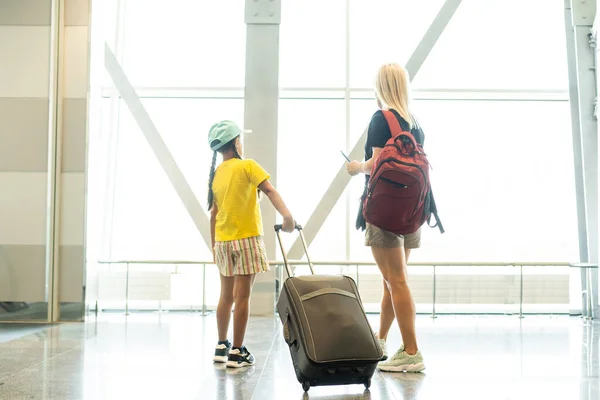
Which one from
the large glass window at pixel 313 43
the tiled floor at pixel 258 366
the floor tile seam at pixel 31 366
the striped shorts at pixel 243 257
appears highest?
the large glass window at pixel 313 43

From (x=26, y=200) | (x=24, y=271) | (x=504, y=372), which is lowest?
(x=504, y=372)

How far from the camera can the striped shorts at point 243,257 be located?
4328 millimetres

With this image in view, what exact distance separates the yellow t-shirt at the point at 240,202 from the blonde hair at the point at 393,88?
0.84m

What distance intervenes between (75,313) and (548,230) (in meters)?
6.34

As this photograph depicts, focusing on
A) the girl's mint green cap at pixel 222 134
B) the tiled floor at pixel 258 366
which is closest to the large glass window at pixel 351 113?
the tiled floor at pixel 258 366

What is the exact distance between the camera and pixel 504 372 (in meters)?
4.23

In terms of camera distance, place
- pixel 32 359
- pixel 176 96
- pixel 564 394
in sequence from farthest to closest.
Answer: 1. pixel 176 96
2. pixel 32 359
3. pixel 564 394

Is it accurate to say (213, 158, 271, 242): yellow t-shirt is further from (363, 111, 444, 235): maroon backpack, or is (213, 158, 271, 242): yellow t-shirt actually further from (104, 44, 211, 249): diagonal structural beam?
(104, 44, 211, 249): diagonal structural beam

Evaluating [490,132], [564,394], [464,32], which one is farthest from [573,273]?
[564,394]

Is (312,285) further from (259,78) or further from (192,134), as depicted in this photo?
(192,134)

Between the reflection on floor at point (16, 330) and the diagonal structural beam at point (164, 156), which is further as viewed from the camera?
the diagonal structural beam at point (164, 156)

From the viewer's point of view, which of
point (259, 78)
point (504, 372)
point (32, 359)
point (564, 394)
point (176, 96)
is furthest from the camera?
point (176, 96)

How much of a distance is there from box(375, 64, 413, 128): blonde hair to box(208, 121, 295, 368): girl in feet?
2.74

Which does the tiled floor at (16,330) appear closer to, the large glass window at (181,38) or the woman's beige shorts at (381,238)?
the woman's beige shorts at (381,238)
